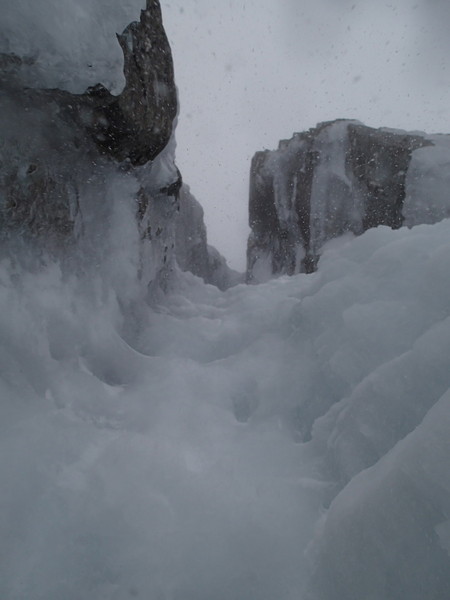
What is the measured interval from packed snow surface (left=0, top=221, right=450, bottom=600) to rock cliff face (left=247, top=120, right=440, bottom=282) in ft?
13.2

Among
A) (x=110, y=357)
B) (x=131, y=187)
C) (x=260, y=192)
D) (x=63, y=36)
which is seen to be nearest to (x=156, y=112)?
(x=131, y=187)

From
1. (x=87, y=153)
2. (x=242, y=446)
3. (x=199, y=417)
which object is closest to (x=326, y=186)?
(x=87, y=153)

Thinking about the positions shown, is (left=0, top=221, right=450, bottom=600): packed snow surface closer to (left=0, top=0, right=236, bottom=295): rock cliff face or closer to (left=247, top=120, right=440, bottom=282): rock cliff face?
(left=0, top=0, right=236, bottom=295): rock cliff face

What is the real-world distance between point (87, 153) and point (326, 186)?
4.80 m

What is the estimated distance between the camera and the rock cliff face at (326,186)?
18.6ft

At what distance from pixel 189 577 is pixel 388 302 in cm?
117

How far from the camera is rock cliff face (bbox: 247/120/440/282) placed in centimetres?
566

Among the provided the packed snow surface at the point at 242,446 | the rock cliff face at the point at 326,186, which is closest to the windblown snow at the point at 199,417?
the packed snow surface at the point at 242,446

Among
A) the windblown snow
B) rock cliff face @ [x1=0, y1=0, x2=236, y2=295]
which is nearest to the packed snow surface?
the windblown snow

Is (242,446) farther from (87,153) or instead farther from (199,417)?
(87,153)

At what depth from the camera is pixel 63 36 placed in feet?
5.45

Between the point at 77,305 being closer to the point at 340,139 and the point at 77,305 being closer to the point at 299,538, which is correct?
the point at 299,538

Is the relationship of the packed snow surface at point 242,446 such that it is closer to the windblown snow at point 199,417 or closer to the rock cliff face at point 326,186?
the windblown snow at point 199,417

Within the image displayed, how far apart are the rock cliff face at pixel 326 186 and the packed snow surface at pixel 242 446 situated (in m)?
4.03
